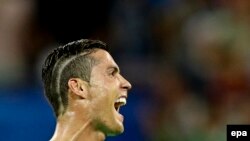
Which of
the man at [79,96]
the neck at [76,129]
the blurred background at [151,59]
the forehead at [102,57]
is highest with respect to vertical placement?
the blurred background at [151,59]

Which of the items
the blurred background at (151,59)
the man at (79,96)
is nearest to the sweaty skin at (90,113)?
the man at (79,96)

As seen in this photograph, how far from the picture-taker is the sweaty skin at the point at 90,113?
9.64 ft

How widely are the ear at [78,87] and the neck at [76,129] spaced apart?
0.32 ft

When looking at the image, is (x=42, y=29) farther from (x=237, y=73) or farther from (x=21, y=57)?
(x=237, y=73)

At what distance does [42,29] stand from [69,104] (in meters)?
2.40

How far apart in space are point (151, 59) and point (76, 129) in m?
2.30

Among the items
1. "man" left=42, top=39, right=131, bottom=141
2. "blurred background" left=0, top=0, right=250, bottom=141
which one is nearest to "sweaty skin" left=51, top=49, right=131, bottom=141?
"man" left=42, top=39, right=131, bottom=141

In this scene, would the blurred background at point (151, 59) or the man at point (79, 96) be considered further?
the blurred background at point (151, 59)

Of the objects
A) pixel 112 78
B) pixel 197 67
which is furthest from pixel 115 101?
pixel 197 67

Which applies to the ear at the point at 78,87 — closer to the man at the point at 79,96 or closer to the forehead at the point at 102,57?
the man at the point at 79,96

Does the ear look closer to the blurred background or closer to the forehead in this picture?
the forehead

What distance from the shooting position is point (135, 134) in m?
4.67

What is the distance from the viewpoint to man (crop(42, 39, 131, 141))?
294 centimetres

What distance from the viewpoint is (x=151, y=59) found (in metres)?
5.17
